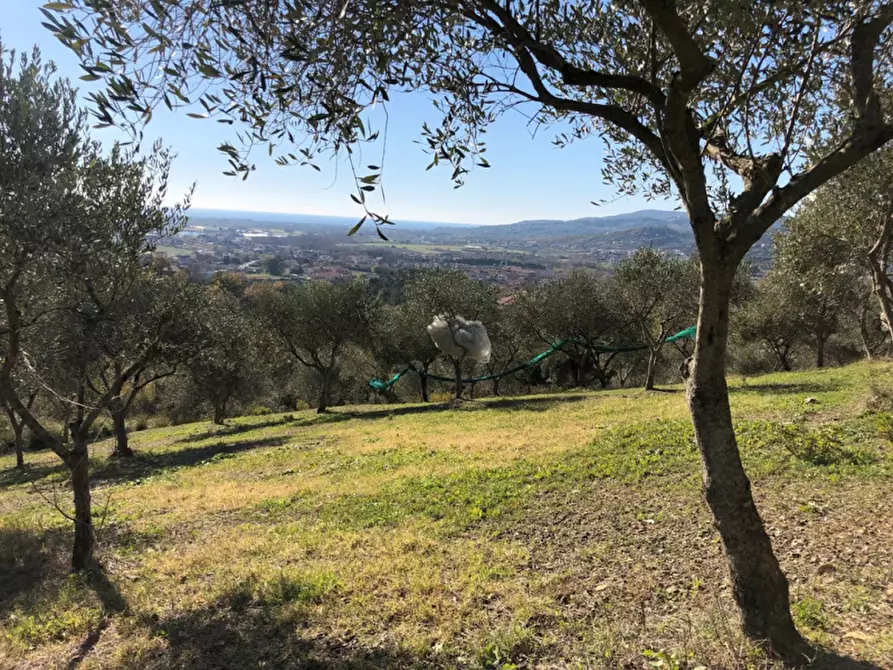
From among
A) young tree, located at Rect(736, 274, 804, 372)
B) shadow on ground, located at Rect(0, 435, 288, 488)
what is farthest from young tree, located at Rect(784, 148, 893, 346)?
shadow on ground, located at Rect(0, 435, 288, 488)

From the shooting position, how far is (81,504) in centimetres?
664

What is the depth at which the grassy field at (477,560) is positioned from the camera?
4242 millimetres

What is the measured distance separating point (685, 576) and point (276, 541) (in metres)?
5.45

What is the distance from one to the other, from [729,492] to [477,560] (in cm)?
341

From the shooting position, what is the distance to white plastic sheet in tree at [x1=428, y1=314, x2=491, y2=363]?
22.8m

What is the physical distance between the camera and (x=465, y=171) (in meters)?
4.51

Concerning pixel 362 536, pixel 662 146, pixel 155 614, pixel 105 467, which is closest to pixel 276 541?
pixel 362 536

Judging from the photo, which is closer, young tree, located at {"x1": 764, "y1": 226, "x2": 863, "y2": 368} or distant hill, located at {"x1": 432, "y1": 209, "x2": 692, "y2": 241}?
distant hill, located at {"x1": 432, "y1": 209, "x2": 692, "y2": 241}

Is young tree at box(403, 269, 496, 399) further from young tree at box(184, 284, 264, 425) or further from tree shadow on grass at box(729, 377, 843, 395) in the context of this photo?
tree shadow on grass at box(729, 377, 843, 395)

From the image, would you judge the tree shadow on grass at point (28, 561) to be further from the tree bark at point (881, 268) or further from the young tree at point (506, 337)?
the young tree at point (506, 337)

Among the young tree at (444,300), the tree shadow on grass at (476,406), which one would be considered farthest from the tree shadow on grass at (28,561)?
the young tree at (444,300)

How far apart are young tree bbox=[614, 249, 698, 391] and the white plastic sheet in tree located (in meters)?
6.83

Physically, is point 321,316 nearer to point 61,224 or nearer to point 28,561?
point 28,561

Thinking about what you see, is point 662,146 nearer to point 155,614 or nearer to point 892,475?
point 892,475
